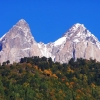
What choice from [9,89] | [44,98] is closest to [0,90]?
[9,89]

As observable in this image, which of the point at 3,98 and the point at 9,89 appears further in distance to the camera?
the point at 9,89

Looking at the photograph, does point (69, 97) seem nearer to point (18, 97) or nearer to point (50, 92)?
point (50, 92)

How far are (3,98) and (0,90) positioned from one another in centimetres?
939

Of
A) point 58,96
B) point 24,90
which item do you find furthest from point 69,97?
point 24,90

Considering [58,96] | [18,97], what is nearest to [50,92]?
[58,96]

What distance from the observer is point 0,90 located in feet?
634

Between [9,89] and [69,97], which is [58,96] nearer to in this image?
[69,97]

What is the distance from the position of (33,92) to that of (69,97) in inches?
605

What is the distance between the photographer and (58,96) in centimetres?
19750

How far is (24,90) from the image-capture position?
651ft

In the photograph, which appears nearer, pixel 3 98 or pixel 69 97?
pixel 3 98

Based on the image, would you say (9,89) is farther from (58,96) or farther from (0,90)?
(58,96)

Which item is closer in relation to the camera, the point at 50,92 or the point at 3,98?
the point at 3,98

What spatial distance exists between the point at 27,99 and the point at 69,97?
19124 mm
